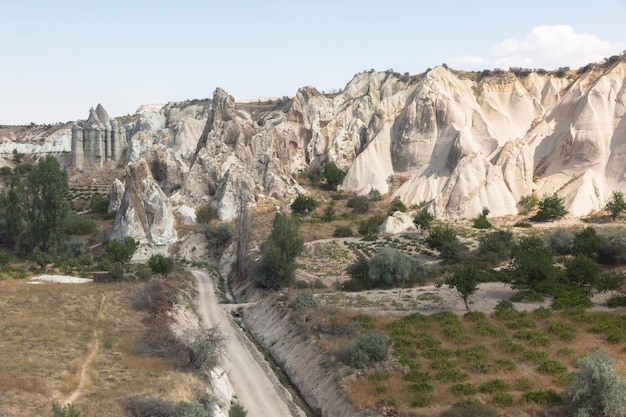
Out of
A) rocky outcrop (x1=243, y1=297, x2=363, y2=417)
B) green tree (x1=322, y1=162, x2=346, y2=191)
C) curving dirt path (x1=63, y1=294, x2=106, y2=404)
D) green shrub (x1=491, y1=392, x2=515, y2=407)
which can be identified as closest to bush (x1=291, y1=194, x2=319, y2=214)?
green tree (x1=322, y1=162, x2=346, y2=191)

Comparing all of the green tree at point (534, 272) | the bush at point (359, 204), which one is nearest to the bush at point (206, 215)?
the bush at point (359, 204)

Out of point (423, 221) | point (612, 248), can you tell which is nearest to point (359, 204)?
point (423, 221)

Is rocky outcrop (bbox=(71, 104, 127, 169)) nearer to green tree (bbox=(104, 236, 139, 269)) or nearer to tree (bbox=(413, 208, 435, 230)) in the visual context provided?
green tree (bbox=(104, 236, 139, 269))

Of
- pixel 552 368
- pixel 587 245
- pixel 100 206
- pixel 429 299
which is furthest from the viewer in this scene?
pixel 100 206

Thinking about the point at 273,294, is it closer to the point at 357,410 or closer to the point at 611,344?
the point at 357,410

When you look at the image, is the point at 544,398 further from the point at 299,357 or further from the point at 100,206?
the point at 100,206

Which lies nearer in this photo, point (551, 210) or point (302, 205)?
point (551, 210)
